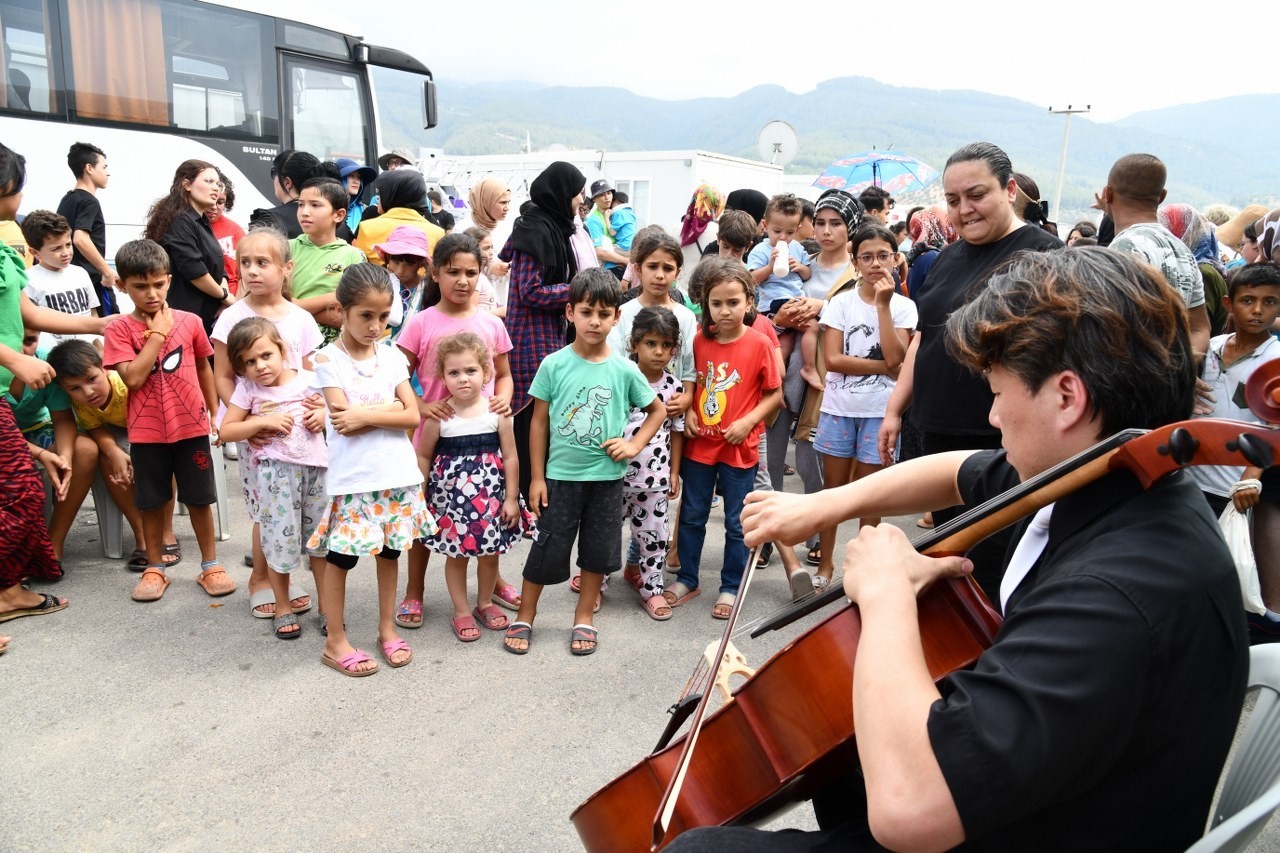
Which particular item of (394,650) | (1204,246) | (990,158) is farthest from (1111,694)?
(1204,246)

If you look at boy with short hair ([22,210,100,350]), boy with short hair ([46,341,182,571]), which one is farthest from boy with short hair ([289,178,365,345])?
boy with short hair ([22,210,100,350])

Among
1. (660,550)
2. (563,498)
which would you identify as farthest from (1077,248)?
(660,550)

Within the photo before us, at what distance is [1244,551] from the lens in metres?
3.27

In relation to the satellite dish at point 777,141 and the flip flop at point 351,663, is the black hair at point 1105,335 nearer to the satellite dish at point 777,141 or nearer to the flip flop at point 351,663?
the flip flop at point 351,663

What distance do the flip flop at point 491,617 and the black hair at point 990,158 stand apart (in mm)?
2606

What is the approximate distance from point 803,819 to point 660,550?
1.61m

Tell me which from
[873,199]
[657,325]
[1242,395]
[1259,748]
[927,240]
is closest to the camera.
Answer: [1259,748]

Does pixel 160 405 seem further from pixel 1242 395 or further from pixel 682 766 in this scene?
pixel 1242 395

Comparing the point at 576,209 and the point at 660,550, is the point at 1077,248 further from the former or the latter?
the point at 576,209

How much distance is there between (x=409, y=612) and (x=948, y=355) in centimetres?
Answer: 256

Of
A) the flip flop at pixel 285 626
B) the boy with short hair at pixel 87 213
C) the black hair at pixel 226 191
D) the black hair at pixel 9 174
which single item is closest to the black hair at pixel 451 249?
the flip flop at pixel 285 626

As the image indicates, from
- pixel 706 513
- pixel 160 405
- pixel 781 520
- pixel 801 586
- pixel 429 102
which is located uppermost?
pixel 429 102

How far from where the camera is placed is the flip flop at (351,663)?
3.30 meters

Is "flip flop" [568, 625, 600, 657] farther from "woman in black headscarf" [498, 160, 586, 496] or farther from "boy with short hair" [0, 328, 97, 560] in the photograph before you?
"boy with short hair" [0, 328, 97, 560]
